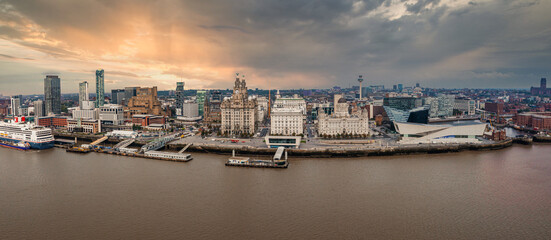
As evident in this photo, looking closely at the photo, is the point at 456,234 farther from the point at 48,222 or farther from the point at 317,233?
the point at 48,222

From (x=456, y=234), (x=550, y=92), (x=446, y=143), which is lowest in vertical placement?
(x=456, y=234)

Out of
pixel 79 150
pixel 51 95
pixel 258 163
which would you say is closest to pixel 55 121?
pixel 51 95

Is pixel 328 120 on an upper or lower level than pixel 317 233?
upper

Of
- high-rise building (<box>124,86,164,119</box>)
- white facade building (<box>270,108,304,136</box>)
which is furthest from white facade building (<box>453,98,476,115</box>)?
high-rise building (<box>124,86,164,119</box>)

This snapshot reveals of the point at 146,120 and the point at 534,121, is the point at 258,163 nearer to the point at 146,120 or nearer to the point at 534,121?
the point at 146,120

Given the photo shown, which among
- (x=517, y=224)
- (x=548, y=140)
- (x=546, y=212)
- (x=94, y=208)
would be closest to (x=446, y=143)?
(x=548, y=140)

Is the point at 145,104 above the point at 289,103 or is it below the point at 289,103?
below
